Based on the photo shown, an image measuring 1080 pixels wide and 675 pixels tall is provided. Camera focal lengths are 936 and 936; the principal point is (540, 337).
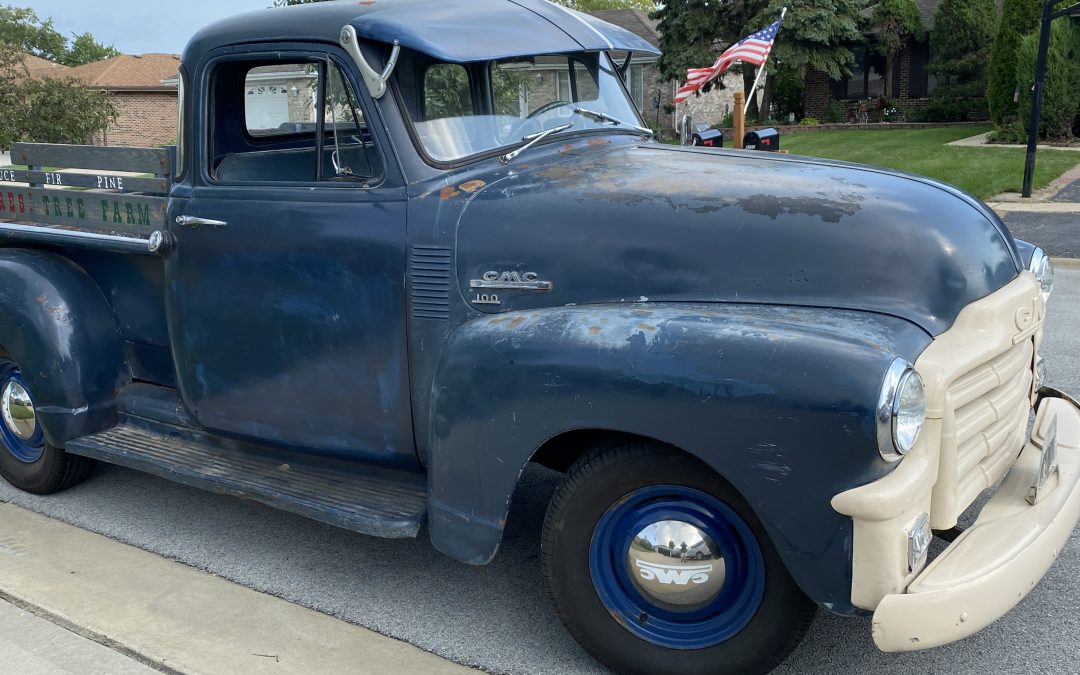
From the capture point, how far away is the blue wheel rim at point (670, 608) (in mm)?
2553

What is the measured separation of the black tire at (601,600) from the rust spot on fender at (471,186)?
0.98m

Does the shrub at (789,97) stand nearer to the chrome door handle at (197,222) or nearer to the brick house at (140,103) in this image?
the brick house at (140,103)

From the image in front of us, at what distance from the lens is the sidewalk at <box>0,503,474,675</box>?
2918 mm

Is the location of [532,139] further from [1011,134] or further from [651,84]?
[651,84]

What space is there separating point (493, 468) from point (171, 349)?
5.70 feet

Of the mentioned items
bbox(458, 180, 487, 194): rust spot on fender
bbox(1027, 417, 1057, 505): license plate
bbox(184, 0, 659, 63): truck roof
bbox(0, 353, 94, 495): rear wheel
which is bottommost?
bbox(0, 353, 94, 495): rear wheel

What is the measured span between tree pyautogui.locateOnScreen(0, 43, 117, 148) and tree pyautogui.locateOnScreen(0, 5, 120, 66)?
23404mm

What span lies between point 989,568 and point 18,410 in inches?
157

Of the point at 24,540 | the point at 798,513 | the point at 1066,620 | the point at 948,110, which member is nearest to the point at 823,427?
the point at 798,513

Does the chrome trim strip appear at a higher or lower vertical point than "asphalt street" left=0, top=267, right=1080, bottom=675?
higher

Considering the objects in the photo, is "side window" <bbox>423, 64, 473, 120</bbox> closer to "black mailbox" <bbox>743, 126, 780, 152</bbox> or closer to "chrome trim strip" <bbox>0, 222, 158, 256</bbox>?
"chrome trim strip" <bbox>0, 222, 158, 256</bbox>

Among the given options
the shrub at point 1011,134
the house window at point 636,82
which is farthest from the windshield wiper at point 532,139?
the shrub at point 1011,134

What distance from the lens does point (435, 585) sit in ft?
11.2

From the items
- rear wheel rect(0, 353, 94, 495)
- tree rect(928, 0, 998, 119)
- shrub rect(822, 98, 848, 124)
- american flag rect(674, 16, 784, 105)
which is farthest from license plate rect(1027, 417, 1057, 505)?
shrub rect(822, 98, 848, 124)
